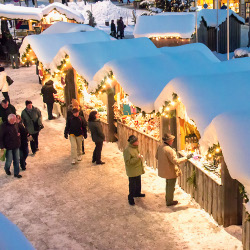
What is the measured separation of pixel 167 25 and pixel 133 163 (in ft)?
61.0

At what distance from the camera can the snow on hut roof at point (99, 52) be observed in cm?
1346

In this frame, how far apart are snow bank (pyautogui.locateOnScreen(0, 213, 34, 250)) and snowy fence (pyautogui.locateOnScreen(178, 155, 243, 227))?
15.0 feet

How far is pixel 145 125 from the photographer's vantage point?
11.8 metres

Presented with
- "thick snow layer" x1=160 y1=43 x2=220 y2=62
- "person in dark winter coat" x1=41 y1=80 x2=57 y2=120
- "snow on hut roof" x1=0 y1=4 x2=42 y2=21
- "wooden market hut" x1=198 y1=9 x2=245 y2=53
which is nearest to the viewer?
"thick snow layer" x1=160 y1=43 x2=220 y2=62

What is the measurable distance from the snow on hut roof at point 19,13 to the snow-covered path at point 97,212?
2018 centimetres

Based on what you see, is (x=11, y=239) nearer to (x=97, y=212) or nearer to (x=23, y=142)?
(x=97, y=212)

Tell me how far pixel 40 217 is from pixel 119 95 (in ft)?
16.2

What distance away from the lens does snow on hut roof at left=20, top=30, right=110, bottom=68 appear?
1656 centimetres

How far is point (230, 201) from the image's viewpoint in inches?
321

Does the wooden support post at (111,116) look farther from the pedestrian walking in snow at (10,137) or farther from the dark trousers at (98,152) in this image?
Answer: the pedestrian walking in snow at (10,137)

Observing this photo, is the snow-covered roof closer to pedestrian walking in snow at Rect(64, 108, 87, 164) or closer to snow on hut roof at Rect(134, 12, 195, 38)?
snow on hut roof at Rect(134, 12, 195, 38)

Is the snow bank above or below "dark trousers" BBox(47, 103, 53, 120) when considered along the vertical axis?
above

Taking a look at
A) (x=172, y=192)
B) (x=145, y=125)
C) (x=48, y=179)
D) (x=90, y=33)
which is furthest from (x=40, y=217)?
(x=90, y=33)

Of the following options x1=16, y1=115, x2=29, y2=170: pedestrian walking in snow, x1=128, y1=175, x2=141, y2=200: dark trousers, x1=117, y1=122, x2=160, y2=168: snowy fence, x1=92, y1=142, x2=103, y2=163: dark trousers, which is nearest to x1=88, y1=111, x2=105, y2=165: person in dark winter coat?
x1=92, y1=142, x2=103, y2=163: dark trousers
